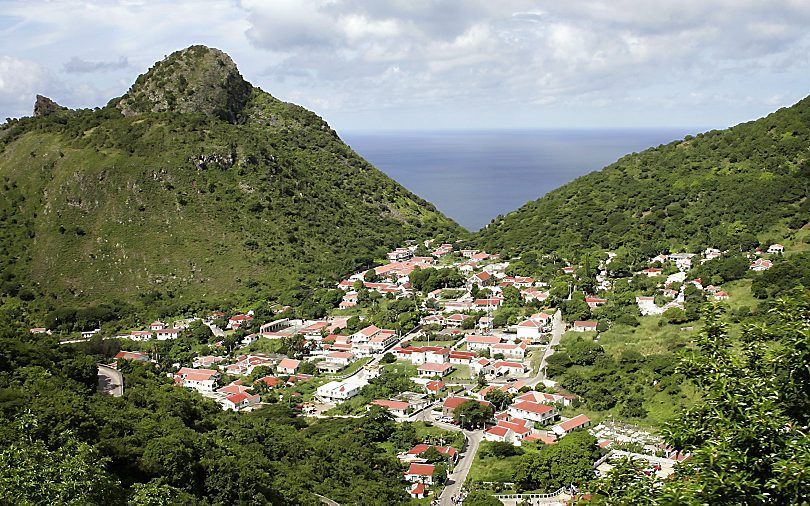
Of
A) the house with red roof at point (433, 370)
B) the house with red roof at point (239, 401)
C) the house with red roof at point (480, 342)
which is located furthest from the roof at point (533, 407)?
the house with red roof at point (239, 401)

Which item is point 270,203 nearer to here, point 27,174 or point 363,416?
point 27,174

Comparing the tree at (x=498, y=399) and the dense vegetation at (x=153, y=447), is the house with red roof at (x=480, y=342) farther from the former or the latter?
the dense vegetation at (x=153, y=447)

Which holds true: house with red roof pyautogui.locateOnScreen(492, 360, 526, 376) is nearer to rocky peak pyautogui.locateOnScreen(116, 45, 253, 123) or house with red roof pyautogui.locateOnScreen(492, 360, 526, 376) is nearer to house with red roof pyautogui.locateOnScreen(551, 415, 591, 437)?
house with red roof pyautogui.locateOnScreen(551, 415, 591, 437)

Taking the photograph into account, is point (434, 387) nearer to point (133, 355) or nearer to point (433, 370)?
point (433, 370)

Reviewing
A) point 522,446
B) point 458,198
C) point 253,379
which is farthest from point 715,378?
point 458,198

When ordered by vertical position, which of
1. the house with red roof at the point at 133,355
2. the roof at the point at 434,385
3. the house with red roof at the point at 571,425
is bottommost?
the house with red roof at the point at 571,425

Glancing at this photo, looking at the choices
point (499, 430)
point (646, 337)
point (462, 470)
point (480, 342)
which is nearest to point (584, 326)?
point (646, 337)
